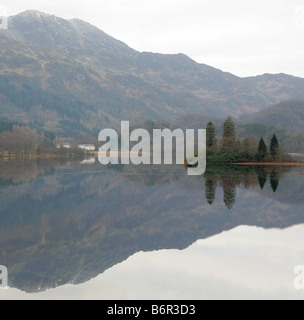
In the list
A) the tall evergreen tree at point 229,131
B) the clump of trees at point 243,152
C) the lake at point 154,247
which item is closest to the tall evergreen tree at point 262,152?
the clump of trees at point 243,152

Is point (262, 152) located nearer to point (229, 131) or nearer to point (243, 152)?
point (243, 152)

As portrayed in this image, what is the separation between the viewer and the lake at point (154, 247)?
17.4 meters

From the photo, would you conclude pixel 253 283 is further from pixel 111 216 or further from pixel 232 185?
pixel 232 185

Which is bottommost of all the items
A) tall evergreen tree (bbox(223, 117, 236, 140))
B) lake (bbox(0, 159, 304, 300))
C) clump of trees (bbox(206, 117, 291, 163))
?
lake (bbox(0, 159, 304, 300))

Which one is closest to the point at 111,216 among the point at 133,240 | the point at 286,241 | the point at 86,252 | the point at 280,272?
the point at 133,240

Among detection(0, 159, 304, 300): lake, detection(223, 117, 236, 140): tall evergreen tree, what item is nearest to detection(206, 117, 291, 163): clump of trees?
detection(223, 117, 236, 140): tall evergreen tree

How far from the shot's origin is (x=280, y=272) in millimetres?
19156

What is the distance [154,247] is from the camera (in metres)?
24.9

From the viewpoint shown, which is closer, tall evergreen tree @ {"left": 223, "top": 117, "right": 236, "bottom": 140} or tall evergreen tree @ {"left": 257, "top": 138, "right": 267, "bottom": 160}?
tall evergreen tree @ {"left": 257, "top": 138, "right": 267, "bottom": 160}

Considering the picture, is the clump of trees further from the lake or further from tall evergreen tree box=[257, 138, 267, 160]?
the lake

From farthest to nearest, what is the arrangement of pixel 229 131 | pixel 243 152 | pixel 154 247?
1. pixel 229 131
2. pixel 243 152
3. pixel 154 247

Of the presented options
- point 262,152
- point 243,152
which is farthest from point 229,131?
point 262,152

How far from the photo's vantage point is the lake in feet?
57.0

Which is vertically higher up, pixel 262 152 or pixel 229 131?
pixel 229 131
